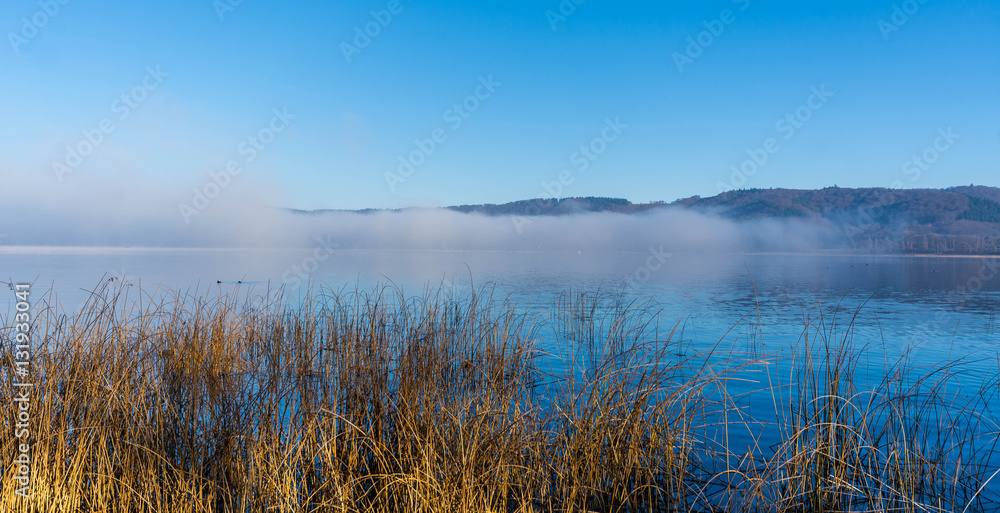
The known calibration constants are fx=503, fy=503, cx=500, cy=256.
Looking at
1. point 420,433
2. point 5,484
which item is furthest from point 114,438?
point 420,433

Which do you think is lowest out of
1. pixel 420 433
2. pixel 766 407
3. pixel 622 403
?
pixel 766 407

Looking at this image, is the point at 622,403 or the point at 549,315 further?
the point at 549,315

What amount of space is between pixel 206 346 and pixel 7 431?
4.04 m

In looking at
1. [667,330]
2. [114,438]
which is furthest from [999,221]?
[114,438]

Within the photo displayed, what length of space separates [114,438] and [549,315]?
12.5 meters

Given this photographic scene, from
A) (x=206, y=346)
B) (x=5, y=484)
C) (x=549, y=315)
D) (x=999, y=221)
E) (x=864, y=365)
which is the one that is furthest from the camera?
(x=999, y=221)

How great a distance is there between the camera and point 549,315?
51.6ft

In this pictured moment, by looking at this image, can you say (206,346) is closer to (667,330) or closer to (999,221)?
(667,330)

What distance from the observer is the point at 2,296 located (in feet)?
60.5

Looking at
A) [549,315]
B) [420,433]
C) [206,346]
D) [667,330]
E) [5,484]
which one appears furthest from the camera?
[549,315]

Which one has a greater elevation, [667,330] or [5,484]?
[5,484]

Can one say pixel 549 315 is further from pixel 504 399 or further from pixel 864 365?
pixel 504 399

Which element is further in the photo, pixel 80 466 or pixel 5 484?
pixel 80 466

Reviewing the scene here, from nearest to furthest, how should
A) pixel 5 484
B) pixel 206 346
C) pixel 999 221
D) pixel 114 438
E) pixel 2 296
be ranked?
pixel 5 484, pixel 114 438, pixel 206 346, pixel 2 296, pixel 999 221
